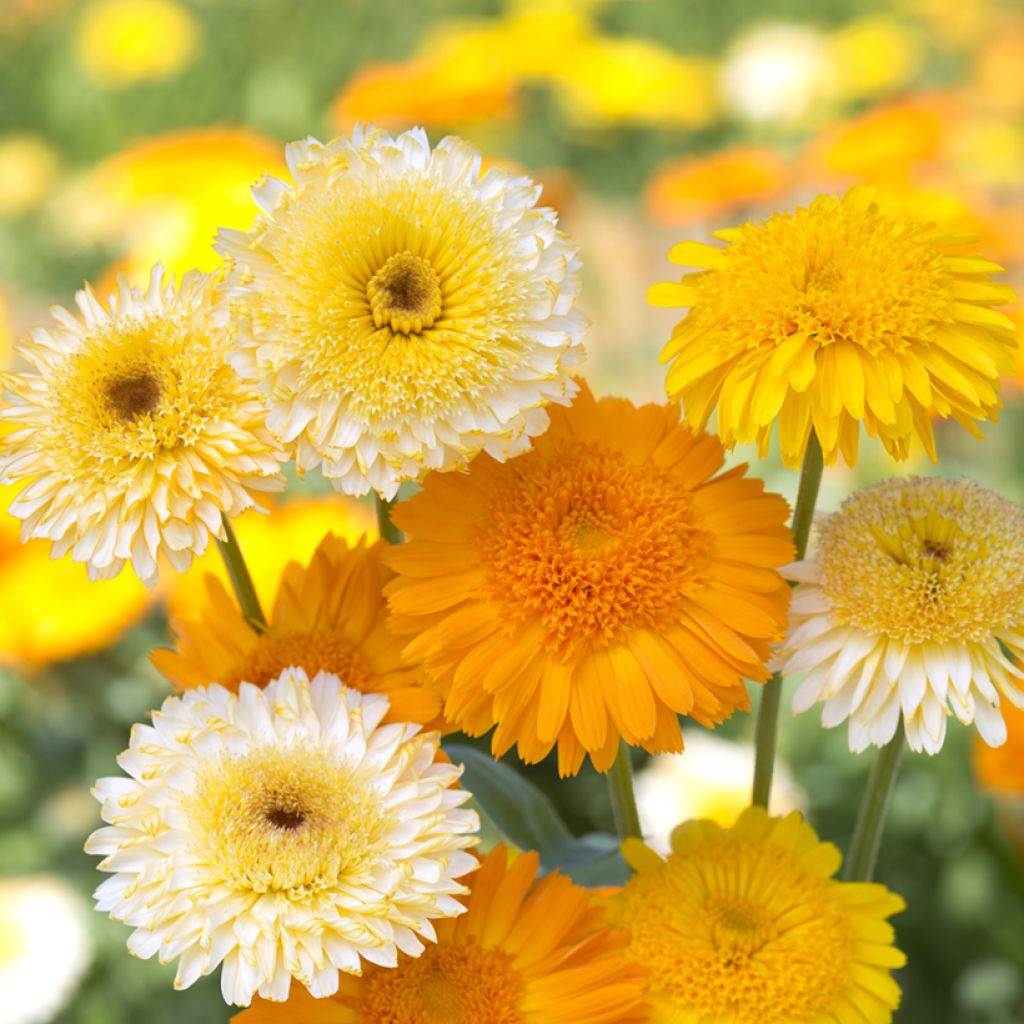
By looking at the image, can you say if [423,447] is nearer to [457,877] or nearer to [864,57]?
[457,877]

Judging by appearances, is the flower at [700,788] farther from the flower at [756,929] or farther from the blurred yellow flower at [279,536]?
the flower at [756,929]

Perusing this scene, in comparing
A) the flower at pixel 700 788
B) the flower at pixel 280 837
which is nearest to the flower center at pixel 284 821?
the flower at pixel 280 837

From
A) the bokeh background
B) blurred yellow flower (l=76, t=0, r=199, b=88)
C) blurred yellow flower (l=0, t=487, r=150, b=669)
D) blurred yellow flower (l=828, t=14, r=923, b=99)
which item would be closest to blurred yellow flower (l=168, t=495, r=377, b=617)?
the bokeh background

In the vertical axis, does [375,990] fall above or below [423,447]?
below

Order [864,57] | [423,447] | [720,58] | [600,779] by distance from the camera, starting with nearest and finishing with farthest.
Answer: [423,447] → [600,779] → [864,57] → [720,58]

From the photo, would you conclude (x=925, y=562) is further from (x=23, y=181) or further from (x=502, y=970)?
(x=23, y=181)

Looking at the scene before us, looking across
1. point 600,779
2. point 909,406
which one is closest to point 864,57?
point 600,779
